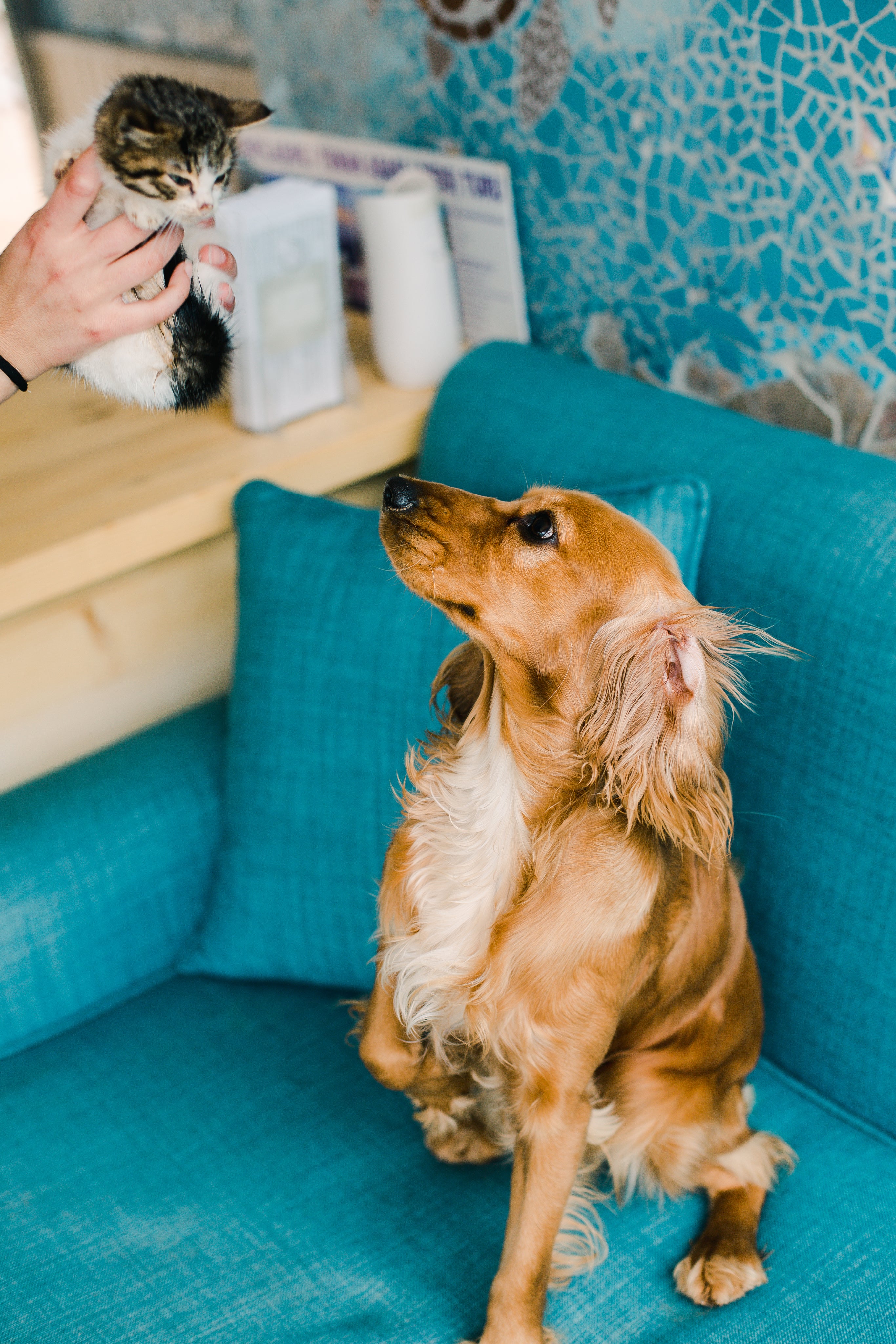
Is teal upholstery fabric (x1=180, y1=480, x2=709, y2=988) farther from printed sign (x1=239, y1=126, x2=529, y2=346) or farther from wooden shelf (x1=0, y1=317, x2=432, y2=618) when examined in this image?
printed sign (x1=239, y1=126, x2=529, y2=346)

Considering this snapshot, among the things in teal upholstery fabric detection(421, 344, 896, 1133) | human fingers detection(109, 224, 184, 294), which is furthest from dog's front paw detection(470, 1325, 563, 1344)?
human fingers detection(109, 224, 184, 294)

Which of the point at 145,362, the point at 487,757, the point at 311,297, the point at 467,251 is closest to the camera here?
the point at 145,362

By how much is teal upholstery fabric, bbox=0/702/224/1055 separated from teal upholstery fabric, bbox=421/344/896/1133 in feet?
2.52

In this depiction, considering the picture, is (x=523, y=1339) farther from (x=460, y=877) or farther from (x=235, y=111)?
(x=235, y=111)

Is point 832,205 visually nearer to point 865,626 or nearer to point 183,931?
point 865,626

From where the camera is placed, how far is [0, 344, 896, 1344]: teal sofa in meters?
1.17

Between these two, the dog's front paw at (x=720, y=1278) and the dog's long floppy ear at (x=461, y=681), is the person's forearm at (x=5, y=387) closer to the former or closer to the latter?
the dog's long floppy ear at (x=461, y=681)

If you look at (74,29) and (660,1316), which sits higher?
(74,29)

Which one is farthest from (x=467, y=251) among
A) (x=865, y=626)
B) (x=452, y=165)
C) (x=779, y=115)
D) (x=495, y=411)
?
(x=865, y=626)

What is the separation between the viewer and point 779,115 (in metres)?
1.41

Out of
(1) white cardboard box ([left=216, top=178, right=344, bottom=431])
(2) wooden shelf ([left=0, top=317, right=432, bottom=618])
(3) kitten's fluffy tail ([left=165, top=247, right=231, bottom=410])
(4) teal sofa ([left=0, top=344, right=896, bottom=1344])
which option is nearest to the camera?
(3) kitten's fluffy tail ([left=165, top=247, right=231, bottom=410])

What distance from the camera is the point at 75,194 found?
0.99 m

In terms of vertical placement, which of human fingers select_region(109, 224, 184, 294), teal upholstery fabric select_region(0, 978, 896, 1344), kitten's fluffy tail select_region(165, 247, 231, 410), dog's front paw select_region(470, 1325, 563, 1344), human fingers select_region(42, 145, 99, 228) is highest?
human fingers select_region(42, 145, 99, 228)

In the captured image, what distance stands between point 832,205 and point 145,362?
2.92 feet
